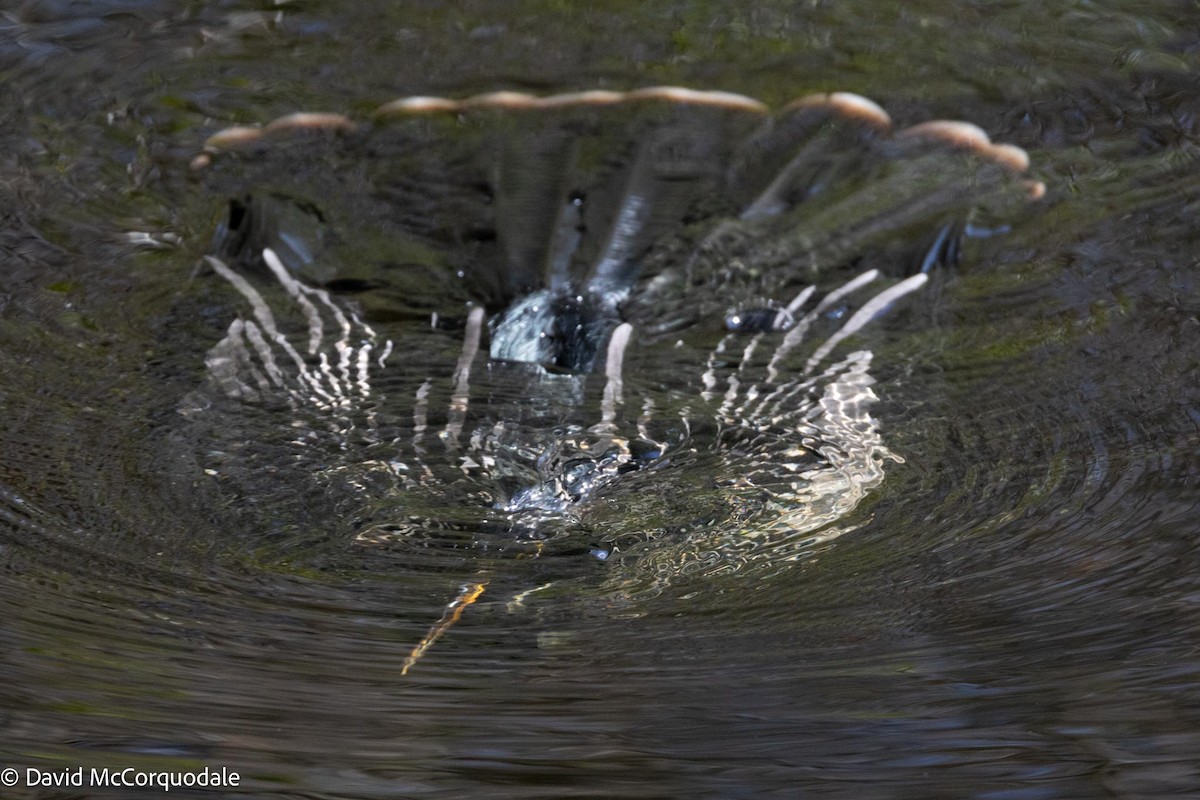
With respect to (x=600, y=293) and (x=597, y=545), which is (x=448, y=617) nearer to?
(x=597, y=545)

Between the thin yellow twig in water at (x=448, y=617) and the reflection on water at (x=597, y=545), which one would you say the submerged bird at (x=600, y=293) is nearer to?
the reflection on water at (x=597, y=545)

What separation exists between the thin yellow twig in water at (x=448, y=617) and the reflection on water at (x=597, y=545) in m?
0.01

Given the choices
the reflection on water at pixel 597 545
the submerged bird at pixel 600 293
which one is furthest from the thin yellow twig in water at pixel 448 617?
the submerged bird at pixel 600 293

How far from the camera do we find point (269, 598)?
136 cm

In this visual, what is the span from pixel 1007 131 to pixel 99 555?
212cm

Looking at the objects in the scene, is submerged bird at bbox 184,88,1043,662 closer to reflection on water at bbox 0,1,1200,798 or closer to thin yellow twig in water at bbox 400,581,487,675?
reflection on water at bbox 0,1,1200,798

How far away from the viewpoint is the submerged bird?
1665 millimetres

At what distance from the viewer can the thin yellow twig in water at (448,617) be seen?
4.12ft

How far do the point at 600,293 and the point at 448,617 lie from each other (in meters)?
1.16

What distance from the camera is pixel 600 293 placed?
241 cm

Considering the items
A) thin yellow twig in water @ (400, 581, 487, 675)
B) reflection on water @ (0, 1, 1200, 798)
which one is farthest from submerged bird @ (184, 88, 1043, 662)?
thin yellow twig in water @ (400, 581, 487, 675)

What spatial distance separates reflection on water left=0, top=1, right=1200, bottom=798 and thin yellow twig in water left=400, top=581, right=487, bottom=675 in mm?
14

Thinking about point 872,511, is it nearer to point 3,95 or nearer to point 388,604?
point 388,604

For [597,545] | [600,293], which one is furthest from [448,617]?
[600,293]
